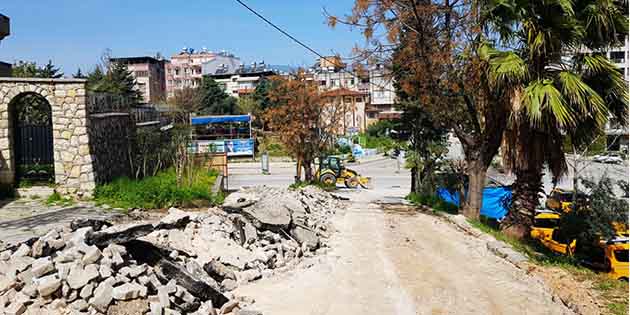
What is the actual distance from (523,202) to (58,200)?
1050cm

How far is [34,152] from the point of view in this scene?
1402 centimetres

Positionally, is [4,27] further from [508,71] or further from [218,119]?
[218,119]

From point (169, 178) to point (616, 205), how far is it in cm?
1203

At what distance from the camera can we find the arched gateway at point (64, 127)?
1352 centimetres

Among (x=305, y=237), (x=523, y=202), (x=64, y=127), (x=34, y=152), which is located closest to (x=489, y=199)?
(x=523, y=202)

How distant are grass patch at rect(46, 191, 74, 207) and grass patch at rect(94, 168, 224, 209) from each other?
1.98 ft

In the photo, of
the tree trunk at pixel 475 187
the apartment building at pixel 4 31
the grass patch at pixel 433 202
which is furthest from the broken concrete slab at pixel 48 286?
the apartment building at pixel 4 31

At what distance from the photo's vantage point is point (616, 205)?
1411cm

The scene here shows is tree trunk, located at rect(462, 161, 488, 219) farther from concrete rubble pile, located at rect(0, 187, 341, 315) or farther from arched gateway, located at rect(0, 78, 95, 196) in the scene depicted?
arched gateway, located at rect(0, 78, 95, 196)

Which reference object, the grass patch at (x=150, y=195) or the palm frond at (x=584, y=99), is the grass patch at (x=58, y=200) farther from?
the palm frond at (x=584, y=99)

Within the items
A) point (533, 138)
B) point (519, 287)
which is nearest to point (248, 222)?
point (519, 287)

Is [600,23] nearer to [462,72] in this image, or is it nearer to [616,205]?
[462,72]

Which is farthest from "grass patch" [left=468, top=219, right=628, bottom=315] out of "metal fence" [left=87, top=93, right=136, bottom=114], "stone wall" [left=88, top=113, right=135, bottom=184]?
"metal fence" [left=87, top=93, right=136, bottom=114]

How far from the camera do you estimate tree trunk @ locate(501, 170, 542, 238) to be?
11.8m
